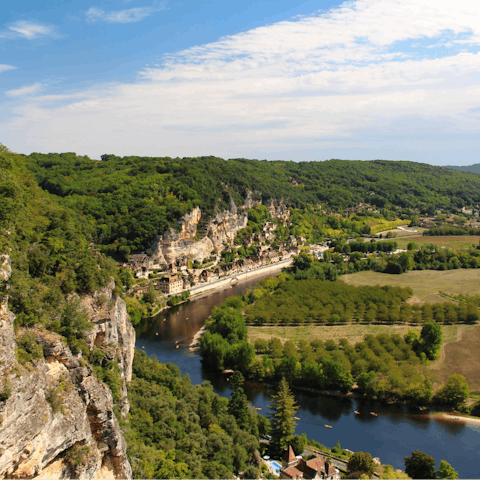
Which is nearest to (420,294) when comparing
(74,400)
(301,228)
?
(301,228)

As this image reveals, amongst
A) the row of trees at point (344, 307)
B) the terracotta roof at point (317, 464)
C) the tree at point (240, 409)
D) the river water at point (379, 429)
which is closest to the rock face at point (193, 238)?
the row of trees at point (344, 307)

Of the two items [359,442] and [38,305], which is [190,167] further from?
[38,305]

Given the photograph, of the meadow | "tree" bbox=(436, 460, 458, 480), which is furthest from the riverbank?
"tree" bbox=(436, 460, 458, 480)

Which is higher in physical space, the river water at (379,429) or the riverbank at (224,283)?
the riverbank at (224,283)

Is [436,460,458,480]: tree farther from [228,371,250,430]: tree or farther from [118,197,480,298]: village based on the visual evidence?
[118,197,480,298]: village

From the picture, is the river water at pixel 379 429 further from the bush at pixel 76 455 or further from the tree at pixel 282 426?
the bush at pixel 76 455
